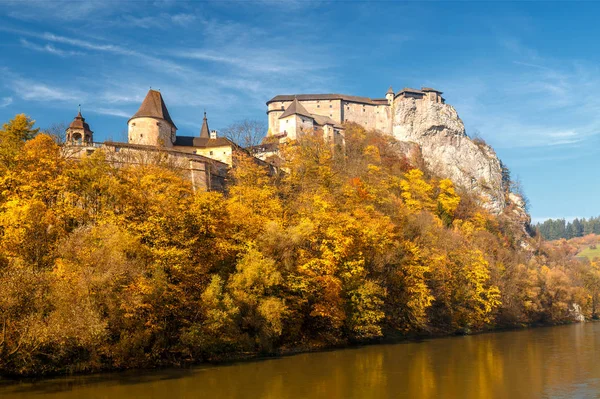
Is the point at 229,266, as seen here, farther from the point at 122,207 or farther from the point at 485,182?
the point at 485,182

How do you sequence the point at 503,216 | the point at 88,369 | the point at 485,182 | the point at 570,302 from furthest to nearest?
the point at 485,182, the point at 503,216, the point at 570,302, the point at 88,369

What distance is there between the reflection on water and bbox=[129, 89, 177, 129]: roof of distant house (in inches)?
1647

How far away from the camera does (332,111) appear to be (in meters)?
117

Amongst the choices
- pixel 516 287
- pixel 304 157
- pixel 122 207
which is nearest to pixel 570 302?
pixel 516 287

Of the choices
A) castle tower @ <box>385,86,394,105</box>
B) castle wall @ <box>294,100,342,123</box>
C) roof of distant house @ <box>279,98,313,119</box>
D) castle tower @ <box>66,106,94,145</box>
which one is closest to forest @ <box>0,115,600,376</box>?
castle tower @ <box>66,106,94,145</box>

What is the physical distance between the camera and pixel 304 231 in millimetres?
36969

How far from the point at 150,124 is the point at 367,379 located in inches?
1926

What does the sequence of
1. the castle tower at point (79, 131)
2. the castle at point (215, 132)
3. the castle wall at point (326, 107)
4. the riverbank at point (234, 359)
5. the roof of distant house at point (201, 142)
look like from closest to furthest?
the riverbank at point (234, 359)
the castle at point (215, 132)
the castle tower at point (79, 131)
the roof of distant house at point (201, 142)
the castle wall at point (326, 107)

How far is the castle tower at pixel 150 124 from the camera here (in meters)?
66.5

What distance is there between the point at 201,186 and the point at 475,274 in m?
27.4

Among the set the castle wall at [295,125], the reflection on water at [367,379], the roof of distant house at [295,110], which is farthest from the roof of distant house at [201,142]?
the reflection on water at [367,379]

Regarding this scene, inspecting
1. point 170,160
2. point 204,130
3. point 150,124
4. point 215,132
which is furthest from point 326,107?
point 170,160

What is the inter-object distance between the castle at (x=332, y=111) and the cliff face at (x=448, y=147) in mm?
2105

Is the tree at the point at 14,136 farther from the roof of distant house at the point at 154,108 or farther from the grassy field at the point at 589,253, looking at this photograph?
the grassy field at the point at 589,253
